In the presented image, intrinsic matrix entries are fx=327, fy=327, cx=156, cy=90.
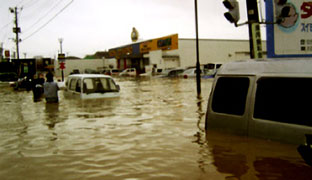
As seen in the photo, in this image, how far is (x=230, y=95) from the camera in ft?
17.7

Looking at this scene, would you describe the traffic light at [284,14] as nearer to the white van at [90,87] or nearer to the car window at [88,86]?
the white van at [90,87]

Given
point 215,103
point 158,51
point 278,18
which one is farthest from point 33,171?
point 158,51

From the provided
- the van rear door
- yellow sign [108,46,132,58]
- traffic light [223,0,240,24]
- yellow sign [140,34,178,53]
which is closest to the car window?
traffic light [223,0,240,24]

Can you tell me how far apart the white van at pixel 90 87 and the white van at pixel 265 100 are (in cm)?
886

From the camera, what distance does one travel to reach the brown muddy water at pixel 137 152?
17.0ft

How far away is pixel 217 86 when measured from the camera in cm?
558

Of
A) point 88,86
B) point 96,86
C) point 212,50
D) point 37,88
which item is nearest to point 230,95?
point 96,86

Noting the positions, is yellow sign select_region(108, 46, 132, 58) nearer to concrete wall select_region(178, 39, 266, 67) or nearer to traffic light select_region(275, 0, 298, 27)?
concrete wall select_region(178, 39, 266, 67)

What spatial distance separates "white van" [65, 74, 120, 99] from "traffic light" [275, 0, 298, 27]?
7.74m

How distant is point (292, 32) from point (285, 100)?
18.1ft

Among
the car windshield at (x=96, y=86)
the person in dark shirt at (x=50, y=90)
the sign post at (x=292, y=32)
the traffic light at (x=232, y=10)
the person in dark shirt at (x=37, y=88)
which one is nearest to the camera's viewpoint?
the traffic light at (x=232, y=10)

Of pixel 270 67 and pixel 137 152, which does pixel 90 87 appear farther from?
pixel 270 67

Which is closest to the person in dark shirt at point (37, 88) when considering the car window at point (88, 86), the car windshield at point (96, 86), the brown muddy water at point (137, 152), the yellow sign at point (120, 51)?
the car window at point (88, 86)

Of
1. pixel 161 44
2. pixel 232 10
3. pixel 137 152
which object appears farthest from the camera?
pixel 161 44
